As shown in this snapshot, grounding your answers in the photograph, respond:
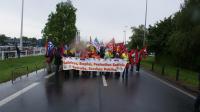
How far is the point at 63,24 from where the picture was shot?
74.1 meters

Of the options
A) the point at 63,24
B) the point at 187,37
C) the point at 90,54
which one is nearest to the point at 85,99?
the point at 90,54

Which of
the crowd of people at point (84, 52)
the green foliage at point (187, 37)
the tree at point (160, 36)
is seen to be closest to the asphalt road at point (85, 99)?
the crowd of people at point (84, 52)

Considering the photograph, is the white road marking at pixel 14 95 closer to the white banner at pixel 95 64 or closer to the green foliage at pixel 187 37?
the white banner at pixel 95 64

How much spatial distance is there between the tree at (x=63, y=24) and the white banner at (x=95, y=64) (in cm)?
4815

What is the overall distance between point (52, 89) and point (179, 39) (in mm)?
24389

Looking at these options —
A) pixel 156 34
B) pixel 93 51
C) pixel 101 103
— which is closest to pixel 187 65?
pixel 156 34

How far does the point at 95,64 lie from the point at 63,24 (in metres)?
51.0

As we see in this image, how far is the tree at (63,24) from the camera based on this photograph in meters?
72.5

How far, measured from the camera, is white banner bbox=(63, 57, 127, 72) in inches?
933

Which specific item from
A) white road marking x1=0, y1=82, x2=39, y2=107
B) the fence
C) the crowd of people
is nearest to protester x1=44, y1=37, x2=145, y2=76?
the crowd of people

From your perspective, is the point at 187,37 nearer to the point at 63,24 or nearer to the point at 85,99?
the point at 85,99

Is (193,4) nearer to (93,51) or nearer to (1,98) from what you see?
(93,51)

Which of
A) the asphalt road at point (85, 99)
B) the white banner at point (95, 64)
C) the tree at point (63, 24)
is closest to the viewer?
the asphalt road at point (85, 99)

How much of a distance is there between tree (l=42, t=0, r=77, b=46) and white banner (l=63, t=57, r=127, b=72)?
4815 centimetres
